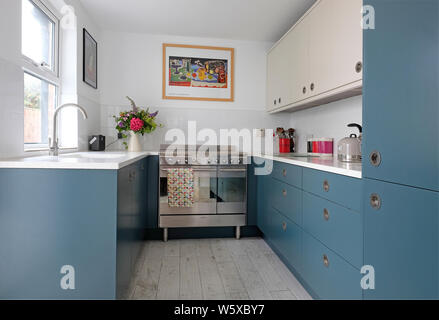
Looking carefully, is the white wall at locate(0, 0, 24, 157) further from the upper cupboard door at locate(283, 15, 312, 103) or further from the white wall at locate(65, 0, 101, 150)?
the upper cupboard door at locate(283, 15, 312, 103)

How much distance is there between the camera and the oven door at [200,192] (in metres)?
2.79

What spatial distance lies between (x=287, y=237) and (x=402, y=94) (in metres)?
1.44

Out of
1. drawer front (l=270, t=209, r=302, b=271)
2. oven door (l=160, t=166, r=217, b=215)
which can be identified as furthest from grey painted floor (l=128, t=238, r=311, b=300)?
oven door (l=160, t=166, r=217, b=215)

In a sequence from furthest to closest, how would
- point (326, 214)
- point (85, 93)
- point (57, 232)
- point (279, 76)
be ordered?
point (279, 76), point (85, 93), point (326, 214), point (57, 232)

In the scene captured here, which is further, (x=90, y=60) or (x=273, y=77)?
(x=273, y=77)

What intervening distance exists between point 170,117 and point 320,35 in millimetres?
1859

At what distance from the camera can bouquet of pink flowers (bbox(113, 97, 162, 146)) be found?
2.95 meters

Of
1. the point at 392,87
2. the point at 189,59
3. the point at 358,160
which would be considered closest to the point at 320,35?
the point at 358,160

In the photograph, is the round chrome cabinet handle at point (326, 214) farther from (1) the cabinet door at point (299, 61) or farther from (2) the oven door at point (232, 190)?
(2) the oven door at point (232, 190)

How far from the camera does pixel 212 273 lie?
2.14 metres

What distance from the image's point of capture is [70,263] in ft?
4.51

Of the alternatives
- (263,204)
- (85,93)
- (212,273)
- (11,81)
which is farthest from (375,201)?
(85,93)

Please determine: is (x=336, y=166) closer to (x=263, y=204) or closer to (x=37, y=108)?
(x=263, y=204)

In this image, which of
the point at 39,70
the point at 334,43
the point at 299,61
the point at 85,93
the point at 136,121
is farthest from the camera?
the point at 136,121
